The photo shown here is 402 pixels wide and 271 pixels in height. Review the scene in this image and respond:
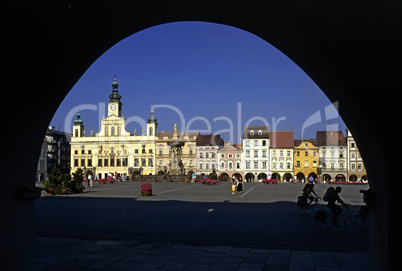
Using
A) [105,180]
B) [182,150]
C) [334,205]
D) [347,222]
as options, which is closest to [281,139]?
[182,150]

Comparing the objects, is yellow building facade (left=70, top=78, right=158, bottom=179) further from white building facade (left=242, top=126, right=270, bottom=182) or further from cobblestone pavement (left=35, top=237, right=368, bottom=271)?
cobblestone pavement (left=35, top=237, right=368, bottom=271)

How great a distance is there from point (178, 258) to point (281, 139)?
7636cm

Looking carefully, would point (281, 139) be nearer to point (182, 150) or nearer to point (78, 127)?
point (182, 150)

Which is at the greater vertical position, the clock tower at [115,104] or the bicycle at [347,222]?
the clock tower at [115,104]

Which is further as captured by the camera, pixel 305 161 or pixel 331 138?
pixel 331 138

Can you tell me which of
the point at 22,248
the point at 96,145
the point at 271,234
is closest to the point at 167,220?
the point at 271,234

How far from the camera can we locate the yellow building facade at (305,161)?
79562 millimetres

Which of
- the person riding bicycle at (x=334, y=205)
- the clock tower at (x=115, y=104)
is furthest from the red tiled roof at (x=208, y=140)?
the person riding bicycle at (x=334, y=205)

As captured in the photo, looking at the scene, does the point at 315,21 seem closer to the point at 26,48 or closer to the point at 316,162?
the point at 26,48

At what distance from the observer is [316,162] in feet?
261

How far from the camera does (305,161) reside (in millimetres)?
80312

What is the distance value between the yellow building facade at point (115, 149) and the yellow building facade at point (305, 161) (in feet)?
102

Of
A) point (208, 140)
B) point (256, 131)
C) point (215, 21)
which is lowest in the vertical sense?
point (208, 140)

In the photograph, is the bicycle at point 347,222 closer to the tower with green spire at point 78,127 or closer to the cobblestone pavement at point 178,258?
the cobblestone pavement at point 178,258
